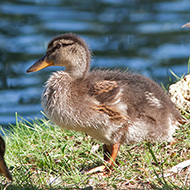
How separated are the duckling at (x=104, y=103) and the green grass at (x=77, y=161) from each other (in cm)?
18

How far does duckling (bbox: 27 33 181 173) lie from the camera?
5.55 metres

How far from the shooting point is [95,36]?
14.4 metres

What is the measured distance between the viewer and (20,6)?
17.0m

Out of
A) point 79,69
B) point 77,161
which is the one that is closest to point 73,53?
point 79,69

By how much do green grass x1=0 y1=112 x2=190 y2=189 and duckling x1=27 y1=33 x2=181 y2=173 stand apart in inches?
7.0

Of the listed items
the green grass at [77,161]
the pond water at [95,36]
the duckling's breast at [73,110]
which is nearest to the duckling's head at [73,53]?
the duckling's breast at [73,110]

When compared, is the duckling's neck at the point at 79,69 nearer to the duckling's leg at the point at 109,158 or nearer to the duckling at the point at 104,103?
the duckling at the point at 104,103

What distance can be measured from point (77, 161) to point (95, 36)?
8860 mm

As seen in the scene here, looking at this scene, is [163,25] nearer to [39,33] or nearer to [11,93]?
[39,33]

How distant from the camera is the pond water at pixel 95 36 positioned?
1193 cm

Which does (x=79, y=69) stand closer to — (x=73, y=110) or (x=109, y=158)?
(x=73, y=110)

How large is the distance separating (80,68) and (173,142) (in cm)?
133

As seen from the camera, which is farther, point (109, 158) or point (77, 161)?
point (77, 161)

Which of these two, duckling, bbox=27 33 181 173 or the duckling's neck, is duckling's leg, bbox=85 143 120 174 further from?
the duckling's neck
